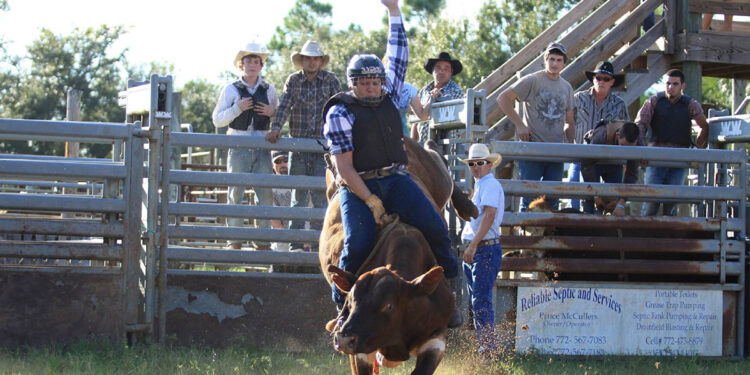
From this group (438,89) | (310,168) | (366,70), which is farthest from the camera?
(438,89)

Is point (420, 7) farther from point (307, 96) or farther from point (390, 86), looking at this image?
point (390, 86)

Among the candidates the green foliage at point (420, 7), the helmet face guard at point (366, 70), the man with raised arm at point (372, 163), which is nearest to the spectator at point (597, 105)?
the man with raised arm at point (372, 163)

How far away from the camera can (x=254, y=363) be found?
25.5 feet

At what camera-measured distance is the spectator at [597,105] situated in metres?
10.6

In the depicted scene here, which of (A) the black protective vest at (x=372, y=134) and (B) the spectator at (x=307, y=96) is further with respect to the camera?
(B) the spectator at (x=307, y=96)

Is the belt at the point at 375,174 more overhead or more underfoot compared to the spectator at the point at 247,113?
more underfoot

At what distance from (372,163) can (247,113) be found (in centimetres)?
340

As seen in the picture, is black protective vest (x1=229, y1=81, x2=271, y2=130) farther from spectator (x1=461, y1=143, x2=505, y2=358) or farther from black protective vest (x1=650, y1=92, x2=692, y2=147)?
black protective vest (x1=650, y1=92, x2=692, y2=147)

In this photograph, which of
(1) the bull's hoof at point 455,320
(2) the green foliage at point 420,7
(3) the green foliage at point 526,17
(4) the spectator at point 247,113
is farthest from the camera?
(2) the green foliage at point 420,7

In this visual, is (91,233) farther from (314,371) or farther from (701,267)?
(701,267)

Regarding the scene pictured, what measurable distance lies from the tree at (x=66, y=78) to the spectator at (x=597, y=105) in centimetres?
3050

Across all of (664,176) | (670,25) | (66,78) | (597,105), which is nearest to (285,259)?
(597,105)

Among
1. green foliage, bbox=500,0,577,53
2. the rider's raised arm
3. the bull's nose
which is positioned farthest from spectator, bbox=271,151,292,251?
green foliage, bbox=500,0,577,53

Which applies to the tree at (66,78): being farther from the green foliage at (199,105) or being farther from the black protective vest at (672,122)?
the black protective vest at (672,122)
